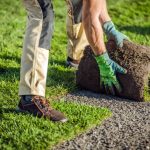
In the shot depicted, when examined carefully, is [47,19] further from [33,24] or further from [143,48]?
[143,48]

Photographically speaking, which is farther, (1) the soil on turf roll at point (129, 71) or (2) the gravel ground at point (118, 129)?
(1) the soil on turf roll at point (129, 71)

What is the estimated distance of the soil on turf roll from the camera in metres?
6.10

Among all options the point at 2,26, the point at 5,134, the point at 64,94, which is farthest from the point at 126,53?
the point at 2,26

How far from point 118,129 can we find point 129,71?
110cm

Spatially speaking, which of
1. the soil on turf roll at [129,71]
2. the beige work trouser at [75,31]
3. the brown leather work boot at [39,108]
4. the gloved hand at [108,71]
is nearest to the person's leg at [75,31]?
the beige work trouser at [75,31]

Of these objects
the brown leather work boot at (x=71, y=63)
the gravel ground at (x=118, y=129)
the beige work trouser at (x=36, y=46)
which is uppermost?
the beige work trouser at (x=36, y=46)

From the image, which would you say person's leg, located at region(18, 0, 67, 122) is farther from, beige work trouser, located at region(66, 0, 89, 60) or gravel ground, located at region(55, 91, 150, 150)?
beige work trouser, located at region(66, 0, 89, 60)

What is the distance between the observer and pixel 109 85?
6160 millimetres

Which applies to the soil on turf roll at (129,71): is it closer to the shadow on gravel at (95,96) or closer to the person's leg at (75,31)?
the shadow on gravel at (95,96)

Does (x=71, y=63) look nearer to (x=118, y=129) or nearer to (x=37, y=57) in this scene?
(x=37, y=57)

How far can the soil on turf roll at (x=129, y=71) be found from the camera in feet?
20.0

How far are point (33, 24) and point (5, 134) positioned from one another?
1.14 m

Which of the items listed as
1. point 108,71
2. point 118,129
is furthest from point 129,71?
point 118,129

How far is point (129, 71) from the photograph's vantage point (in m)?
6.14
